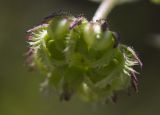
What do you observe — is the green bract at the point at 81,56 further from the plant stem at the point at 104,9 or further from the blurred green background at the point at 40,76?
the blurred green background at the point at 40,76

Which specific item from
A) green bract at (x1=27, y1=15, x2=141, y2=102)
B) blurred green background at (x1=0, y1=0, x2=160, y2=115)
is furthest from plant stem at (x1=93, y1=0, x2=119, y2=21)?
blurred green background at (x1=0, y1=0, x2=160, y2=115)

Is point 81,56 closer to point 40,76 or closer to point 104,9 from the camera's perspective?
point 104,9

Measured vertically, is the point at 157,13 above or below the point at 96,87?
above

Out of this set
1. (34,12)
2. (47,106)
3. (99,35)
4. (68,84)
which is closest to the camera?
(99,35)

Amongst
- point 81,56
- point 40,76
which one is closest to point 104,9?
point 81,56

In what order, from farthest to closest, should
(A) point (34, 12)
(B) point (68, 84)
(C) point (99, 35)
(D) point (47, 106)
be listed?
(A) point (34, 12) → (D) point (47, 106) → (B) point (68, 84) → (C) point (99, 35)

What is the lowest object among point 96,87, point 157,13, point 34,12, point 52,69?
point 96,87

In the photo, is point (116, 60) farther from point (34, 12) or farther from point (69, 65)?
point (34, 12)

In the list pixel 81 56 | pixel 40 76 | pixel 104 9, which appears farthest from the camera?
pixel 40 76

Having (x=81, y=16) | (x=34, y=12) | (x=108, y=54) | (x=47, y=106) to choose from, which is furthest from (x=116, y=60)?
(x=34, y=12)
